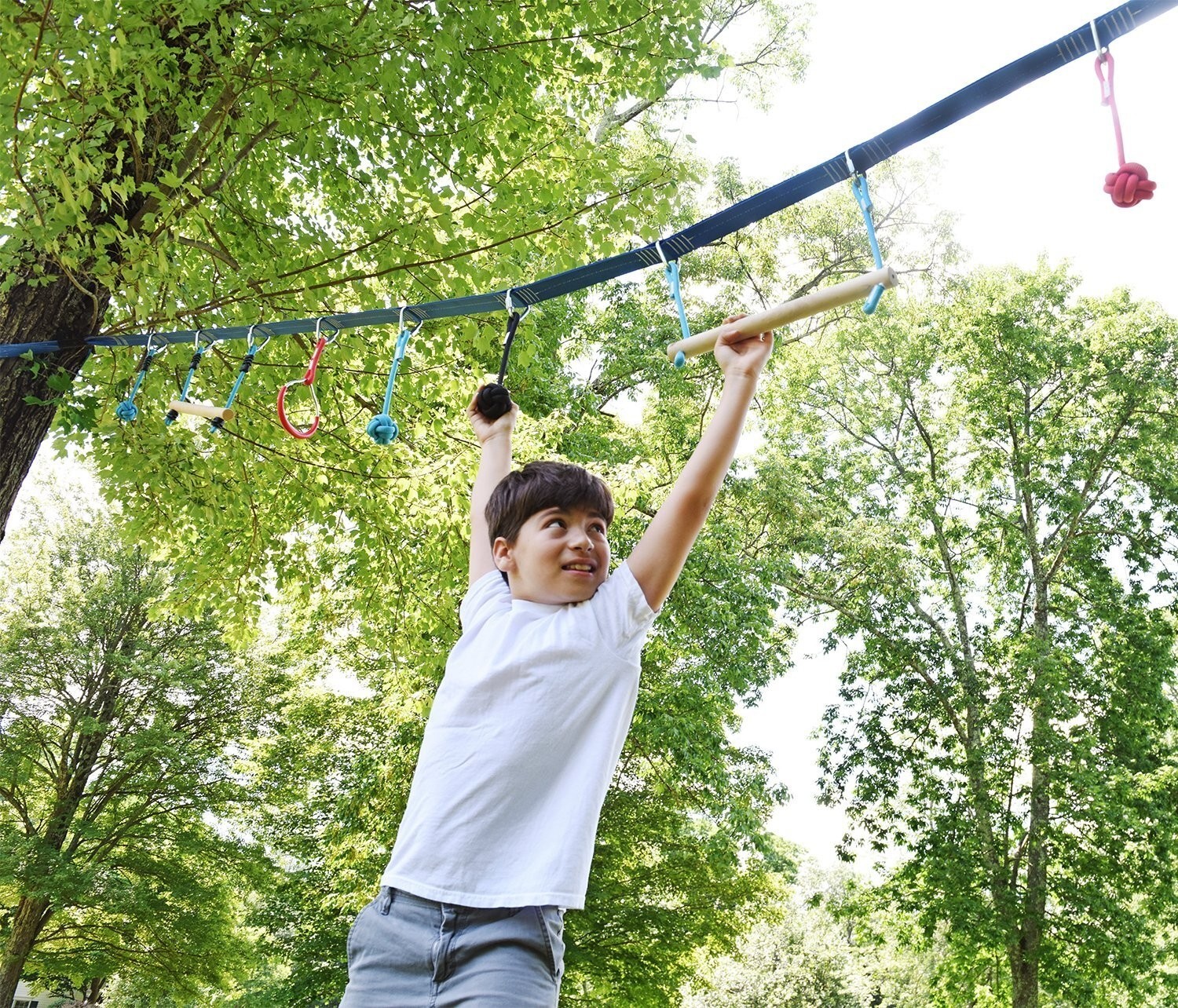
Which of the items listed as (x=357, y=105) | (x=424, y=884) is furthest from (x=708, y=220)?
(x=357, y=105)

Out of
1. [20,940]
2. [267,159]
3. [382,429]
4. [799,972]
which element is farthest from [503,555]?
[799,972]

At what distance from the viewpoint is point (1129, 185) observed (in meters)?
1.56

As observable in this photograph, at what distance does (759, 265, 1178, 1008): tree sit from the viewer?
12.6 metres

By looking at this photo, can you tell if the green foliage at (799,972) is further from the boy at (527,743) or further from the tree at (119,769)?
the boy at (527,743)

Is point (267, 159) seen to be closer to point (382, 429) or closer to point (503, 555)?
point (382, 429)

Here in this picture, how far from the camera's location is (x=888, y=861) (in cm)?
1376

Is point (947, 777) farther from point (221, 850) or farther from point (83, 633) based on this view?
point (83, 633)

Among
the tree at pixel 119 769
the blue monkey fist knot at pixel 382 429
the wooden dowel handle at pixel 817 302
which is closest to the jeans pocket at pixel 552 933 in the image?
the wooden dowel handle at pixel 817 302

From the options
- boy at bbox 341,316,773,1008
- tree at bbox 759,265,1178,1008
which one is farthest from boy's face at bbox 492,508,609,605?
tree at bbox 759,265,1178,1008

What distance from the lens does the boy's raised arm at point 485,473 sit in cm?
204

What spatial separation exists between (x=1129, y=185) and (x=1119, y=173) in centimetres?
3

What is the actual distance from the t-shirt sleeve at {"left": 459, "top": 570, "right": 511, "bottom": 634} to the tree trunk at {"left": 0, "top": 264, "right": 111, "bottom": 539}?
8.38ft

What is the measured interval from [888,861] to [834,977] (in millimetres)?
14004

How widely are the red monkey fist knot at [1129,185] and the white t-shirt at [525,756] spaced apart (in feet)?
3.28
